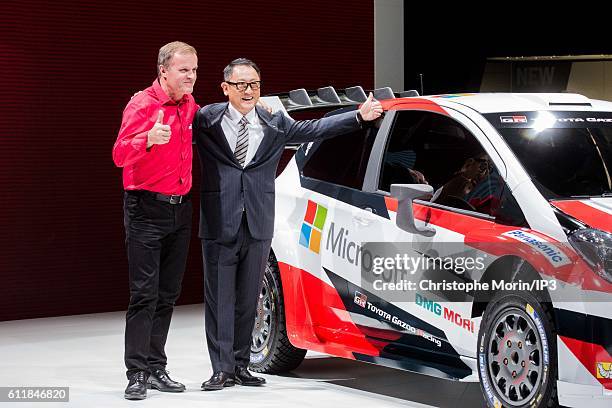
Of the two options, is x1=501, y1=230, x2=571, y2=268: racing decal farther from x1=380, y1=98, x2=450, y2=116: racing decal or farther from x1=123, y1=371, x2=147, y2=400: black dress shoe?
x1=123, y1=371, x2=147, y2=400: black dress shoe

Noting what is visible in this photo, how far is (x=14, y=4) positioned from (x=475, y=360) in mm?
6146

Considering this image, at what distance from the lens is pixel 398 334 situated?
7613mm

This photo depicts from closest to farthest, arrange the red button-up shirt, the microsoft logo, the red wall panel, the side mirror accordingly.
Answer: the side mirror
the red button-up shirt
the microsoft logo
the red wall panel

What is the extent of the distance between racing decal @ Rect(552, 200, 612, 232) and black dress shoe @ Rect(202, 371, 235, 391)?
7.92 ft

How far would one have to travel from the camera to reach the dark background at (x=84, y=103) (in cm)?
1178

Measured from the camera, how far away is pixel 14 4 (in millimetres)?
11672

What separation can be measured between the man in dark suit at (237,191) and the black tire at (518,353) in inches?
65.5

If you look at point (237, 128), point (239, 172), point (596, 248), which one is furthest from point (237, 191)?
point (596, 248)

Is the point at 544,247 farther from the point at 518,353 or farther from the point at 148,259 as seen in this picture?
the point at 148,259

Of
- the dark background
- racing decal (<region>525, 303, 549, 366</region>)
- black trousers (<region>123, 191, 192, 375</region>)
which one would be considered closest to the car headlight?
racing decal (<region>525, 303, 549, 366</region>)

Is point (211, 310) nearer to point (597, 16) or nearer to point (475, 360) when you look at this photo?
point (475, 360)

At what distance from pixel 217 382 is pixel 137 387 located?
1.60 feet

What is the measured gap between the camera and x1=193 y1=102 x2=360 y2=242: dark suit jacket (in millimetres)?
8141

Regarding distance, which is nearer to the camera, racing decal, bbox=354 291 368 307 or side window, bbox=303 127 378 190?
racing decal, bbox=354 291 368 307
